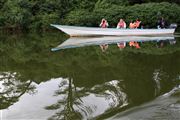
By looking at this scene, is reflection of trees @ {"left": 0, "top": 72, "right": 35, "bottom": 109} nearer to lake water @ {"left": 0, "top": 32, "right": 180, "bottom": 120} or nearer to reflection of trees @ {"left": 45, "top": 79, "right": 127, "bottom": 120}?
lake water @ {"left": 0, "top": 32, "right": 180, "bottom": 120}

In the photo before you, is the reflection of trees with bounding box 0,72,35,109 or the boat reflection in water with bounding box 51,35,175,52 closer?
the reflection of trees with bounding box 0,72,35,109

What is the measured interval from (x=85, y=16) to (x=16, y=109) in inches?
1020

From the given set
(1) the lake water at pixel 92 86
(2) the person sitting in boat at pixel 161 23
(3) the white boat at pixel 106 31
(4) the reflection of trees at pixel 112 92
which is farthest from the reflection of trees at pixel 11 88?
(2) the person sitting in boat at pixel 161 23

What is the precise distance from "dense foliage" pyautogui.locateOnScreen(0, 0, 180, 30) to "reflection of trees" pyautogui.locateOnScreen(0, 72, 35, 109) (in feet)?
68.9

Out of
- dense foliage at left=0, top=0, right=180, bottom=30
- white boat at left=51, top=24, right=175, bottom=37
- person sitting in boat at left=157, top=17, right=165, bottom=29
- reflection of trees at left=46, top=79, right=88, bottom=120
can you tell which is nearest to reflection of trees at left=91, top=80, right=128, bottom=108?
reflection of trees at left=46, top=79, right=88, bottom=120

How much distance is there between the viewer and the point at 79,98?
9266mm

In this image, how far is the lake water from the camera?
25.9 ft

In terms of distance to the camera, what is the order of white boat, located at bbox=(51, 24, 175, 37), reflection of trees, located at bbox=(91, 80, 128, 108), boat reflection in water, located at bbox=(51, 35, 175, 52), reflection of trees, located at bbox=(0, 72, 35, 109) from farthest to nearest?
white boat, located at bbox=(51, 24, 175, 37) → boat reflection in water, located at bbox=(51, 35, 175, 52) → reflection of trees, located at bbox=(0, 72, 35, 109) → reflection of trees, located at bbox=(91, 80, 128, 108)

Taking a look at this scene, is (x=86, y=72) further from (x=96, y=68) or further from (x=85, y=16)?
(x=85, y=16)

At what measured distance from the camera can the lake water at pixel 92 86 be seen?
7884mm

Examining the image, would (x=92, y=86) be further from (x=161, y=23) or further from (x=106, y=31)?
(x=161, y=23)

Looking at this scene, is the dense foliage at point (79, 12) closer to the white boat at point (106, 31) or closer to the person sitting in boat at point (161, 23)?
the person sitting in boat at point (161, 23)

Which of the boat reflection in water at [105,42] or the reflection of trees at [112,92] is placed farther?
the boat reflection in water at [105,42]

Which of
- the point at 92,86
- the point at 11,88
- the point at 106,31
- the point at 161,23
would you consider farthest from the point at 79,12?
the point at 92,86
